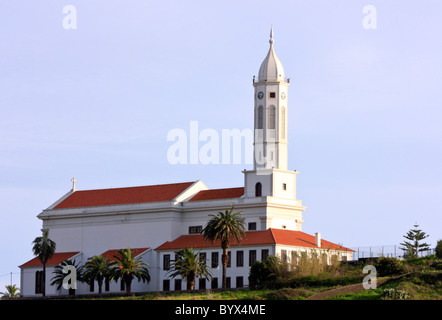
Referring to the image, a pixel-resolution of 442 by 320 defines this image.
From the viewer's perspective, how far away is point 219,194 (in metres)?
126

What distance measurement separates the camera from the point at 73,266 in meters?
126

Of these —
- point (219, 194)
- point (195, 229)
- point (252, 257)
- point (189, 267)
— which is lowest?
point (189, 267)

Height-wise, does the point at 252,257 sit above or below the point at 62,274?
above

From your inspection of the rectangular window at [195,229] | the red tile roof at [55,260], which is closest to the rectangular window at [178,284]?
the rectangular window at [195,229]

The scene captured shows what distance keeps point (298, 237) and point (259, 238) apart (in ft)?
15.2

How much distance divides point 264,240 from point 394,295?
30.4 meters

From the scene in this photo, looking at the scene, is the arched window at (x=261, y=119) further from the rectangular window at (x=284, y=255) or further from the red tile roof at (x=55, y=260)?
the red tile roof at (x=55, y=260)

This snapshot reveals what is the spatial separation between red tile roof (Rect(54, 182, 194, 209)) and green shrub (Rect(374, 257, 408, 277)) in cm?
3256

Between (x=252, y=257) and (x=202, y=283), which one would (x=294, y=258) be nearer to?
(x=252, y=257)

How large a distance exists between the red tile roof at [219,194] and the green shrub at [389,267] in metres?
27.6

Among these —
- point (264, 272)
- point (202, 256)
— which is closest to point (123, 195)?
point (202, 256)

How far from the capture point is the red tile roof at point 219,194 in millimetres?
124562
